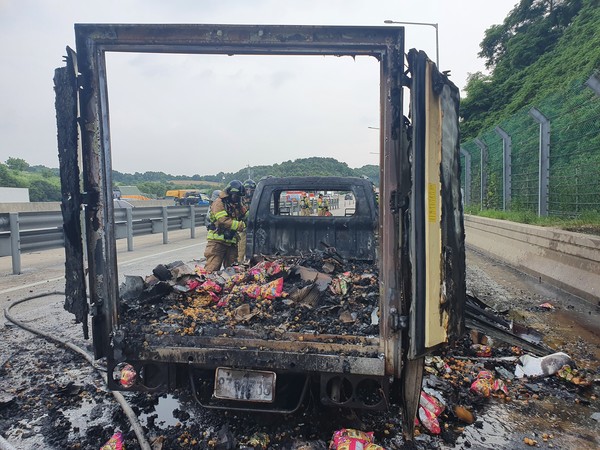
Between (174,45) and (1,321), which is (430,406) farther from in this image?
(1,321)

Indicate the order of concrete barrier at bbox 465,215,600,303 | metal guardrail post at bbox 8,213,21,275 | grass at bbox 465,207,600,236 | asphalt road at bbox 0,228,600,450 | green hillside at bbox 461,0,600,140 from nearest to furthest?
asphalt road at bbox 0,228,600,450 < concrete barrier at bbox 465,215,600,303 < grass at bbox 465,207,600,236 < metal guardrail post at bbox 8,213,21,275 < green hillside at bbox 461,0,600,140

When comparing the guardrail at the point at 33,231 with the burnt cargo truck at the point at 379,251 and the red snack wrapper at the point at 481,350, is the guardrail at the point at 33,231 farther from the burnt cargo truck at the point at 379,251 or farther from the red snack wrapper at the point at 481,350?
the red snack wrapper at the point at 481,350

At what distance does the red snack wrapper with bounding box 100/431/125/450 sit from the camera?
8.05 feet

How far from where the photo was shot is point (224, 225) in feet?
22.4

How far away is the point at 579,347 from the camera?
4219mm

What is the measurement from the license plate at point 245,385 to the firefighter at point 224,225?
4.37m

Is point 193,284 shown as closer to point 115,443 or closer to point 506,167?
point 115,443

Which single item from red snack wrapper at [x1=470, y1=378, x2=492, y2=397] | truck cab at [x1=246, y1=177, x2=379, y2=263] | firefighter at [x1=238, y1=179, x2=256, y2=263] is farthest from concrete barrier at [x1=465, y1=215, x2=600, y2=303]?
firefighter at [x1=238, y1=179, x2=256, y2=263]

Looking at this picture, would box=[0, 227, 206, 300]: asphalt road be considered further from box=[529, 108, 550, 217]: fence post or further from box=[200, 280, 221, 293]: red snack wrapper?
box=[529, 108, 550, 217]: fence post

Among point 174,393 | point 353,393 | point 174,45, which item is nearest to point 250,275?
point 174,393

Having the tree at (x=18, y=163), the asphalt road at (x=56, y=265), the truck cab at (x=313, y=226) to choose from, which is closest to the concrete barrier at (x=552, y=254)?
the truck cab at (x=313, y=226)

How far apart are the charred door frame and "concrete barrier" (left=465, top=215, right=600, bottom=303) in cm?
453

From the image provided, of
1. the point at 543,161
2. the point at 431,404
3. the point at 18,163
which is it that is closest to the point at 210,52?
the point at 431,404

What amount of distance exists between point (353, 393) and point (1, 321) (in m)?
4.46
